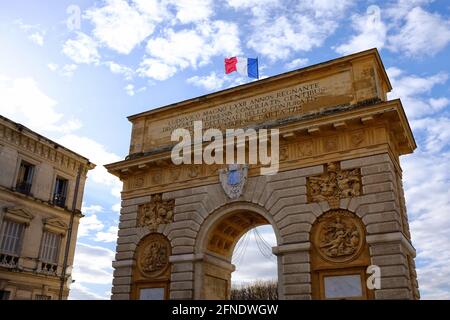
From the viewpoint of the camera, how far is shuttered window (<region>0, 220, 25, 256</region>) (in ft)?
77.6

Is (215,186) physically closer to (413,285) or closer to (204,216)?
(204,216)

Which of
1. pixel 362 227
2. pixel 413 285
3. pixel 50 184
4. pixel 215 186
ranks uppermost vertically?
pixel 50 184

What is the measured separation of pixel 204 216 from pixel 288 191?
360 centimetres

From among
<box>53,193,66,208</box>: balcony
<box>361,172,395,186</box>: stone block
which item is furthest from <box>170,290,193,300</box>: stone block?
<box>53,193,66,208</box>: balcony

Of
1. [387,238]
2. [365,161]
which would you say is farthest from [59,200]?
[387,238]

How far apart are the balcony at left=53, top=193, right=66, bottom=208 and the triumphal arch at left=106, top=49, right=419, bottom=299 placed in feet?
28.3

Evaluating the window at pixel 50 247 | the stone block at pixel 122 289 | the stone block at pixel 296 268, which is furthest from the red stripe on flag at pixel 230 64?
the window at pixel 50 247

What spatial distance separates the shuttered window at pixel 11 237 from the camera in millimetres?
23656

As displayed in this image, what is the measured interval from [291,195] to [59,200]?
16816mm

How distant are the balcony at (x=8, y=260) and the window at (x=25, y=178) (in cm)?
357

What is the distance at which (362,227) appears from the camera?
1509 cm

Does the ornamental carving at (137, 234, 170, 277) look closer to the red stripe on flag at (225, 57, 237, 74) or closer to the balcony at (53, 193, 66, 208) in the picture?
the red stripe on flag at (225, 57, 237, 74)

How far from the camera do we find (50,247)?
26391mm
